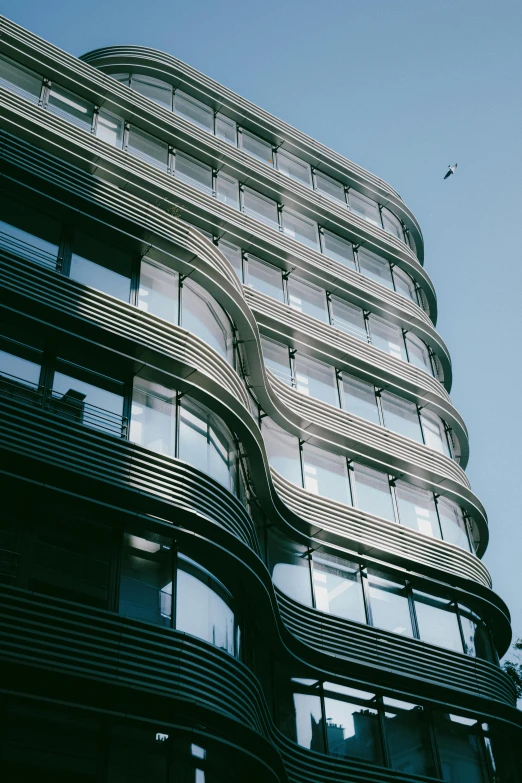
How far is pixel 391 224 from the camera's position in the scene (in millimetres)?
42812

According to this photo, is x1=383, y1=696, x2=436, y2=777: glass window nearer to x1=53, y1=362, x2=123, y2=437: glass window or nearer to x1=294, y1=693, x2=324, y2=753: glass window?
x1=294, y1=693, x2=324, y2=753: glass window

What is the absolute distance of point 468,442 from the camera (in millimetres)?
35844

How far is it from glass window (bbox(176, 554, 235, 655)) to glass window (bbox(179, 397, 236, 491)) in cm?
256

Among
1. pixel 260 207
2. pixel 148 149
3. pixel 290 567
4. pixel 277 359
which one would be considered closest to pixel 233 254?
pixel 260 207

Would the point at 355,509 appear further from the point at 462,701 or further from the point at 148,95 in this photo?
the point at 148,95

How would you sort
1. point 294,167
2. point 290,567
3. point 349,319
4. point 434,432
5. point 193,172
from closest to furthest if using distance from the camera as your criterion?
point 290,567, point 193,172, point 434,432, point 349,319, point 294,167

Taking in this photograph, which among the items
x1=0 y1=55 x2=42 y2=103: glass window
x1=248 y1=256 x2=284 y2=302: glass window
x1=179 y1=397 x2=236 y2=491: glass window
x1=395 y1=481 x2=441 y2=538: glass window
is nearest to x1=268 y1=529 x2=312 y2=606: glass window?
x1=179 y1=397 x2=236 y2=491: glass window

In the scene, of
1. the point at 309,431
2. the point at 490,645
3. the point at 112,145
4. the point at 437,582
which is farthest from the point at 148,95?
the point at 490,645

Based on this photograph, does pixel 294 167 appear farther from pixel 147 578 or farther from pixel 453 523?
pixel 147 578

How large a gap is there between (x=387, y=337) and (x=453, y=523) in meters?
7.89

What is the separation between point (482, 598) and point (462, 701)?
3864 millimetres

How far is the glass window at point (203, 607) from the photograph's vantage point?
19.1 m

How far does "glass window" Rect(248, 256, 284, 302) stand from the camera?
107 feet

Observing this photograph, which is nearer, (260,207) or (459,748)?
(459,748)
